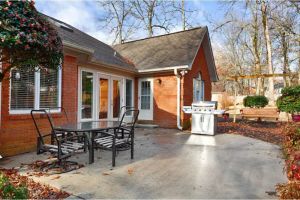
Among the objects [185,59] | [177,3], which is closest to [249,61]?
[177,3]

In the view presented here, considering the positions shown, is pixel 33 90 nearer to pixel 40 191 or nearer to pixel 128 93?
pixel 40 191

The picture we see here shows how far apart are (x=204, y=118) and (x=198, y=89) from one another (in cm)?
423

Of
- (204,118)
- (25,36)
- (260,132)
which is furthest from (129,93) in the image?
(25,36)

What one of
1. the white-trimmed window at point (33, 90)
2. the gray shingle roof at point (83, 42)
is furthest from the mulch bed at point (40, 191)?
the gray shingle roof at point (83, 42)

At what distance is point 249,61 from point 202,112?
→ 24.4m

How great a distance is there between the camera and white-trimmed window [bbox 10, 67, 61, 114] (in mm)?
5547

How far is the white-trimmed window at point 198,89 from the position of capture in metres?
12.1

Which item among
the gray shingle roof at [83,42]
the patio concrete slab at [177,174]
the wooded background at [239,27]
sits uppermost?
the wooded background at [239,27]

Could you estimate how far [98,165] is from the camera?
469 centimetres

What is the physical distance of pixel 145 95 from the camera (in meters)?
11.5

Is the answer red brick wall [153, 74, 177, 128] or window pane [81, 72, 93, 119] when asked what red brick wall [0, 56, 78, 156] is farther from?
red brick wall [153, 74, 177, 128]

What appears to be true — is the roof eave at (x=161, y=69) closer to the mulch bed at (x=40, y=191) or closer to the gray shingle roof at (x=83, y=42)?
the gray shingle roof at (x=83, y=42)

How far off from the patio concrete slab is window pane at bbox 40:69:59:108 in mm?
1632

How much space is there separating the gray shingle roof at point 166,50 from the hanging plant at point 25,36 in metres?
7.28
